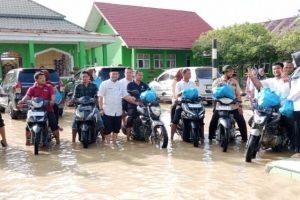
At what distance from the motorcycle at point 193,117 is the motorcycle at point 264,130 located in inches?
49.3

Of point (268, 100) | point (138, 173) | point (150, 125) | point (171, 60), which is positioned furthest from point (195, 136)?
point (171, 60)

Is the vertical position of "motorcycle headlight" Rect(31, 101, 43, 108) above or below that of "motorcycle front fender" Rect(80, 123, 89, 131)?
above

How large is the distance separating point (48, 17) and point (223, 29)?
1176 cm

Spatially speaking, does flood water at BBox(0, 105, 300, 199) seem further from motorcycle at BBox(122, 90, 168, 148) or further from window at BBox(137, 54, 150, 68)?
window at BBox(137, 54, 150, 68)

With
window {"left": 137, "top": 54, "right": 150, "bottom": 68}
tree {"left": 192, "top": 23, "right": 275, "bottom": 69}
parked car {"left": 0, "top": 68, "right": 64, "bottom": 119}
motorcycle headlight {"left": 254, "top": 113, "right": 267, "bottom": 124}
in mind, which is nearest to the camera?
motorcycle headlight {"left": 254, "top": 113, "right": 267, "bottom": 124}

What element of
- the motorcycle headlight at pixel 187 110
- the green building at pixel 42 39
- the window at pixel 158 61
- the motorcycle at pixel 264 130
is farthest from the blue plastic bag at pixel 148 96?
the window at pixel 158 61

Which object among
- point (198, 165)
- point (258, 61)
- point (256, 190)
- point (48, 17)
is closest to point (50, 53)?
point (48, 17)

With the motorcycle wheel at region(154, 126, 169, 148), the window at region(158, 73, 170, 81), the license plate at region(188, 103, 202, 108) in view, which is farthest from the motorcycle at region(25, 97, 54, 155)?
the window at region(158, 73, 170, 81)

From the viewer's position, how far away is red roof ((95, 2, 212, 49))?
84.6 ft

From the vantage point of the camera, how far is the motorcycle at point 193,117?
6668mm

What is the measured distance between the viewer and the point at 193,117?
6.63 m

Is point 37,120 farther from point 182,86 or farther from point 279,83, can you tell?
point 279,83

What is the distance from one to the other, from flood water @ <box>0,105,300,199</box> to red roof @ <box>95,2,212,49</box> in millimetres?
18515

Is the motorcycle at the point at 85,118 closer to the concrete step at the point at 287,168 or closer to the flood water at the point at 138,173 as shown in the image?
the flood water at the point at 138,173
